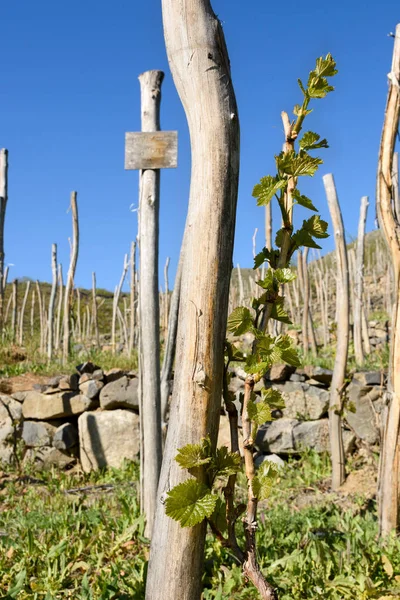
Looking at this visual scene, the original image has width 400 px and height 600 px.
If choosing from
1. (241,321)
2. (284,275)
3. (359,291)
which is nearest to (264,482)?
(241,321)

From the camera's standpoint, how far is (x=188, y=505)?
1314 mm

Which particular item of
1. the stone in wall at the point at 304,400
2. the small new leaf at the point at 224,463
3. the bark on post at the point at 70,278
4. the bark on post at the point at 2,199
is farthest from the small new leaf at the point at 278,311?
the bark on post at the point at 2,199

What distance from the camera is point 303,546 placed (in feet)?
10.3

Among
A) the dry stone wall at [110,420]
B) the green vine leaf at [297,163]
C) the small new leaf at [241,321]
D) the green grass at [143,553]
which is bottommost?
the green grass at [143,553]

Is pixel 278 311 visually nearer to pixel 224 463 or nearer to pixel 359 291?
pixel 224 463

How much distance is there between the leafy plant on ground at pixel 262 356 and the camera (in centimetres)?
138

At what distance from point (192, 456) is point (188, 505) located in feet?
0.38

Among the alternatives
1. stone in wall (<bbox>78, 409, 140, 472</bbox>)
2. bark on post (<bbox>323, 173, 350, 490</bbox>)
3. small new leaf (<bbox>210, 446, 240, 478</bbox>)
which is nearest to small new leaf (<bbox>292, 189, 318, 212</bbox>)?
small new leaf (<bbox>210, 446, 240, 478</bbox>)

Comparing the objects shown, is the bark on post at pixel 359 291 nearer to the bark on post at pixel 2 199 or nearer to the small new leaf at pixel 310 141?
the bark on post at pixel 2 199

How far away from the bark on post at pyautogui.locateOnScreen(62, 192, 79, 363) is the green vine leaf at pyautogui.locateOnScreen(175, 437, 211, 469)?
19.3 ft

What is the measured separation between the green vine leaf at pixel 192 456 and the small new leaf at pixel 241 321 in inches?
13.5

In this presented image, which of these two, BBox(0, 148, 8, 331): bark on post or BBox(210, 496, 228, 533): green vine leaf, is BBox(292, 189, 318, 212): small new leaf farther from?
BBox(0, 148, 8, 331): bark on post

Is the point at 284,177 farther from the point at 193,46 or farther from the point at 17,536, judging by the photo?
the point at 17,536

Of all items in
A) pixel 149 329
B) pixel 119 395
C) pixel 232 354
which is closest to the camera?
pixel 232 354
